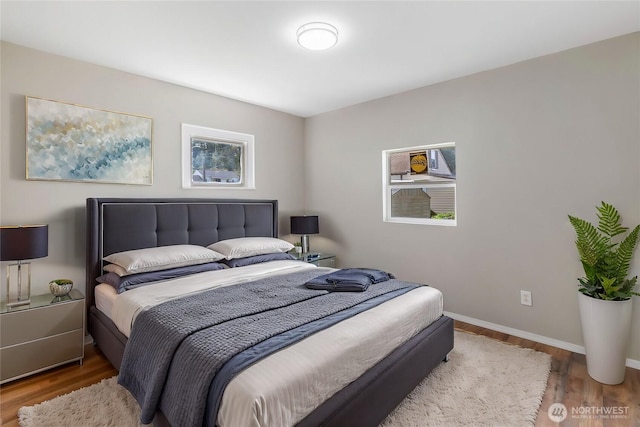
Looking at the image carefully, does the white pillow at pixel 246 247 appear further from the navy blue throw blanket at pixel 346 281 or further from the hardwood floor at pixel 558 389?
the hardwood floor at pixel 558 389

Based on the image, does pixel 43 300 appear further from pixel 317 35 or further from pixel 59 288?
pixel 317 35

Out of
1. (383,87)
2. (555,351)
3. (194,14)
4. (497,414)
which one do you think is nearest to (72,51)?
(194,14)

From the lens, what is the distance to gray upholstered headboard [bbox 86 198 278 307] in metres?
2.71

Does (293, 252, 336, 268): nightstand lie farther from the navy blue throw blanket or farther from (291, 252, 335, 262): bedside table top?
the navy blue throw blanket

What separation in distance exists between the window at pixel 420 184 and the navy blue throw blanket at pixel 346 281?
130 cm

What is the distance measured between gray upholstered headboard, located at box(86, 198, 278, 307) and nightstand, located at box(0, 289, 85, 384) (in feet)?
1.11

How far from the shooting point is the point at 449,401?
197cm

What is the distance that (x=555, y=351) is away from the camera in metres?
2.64

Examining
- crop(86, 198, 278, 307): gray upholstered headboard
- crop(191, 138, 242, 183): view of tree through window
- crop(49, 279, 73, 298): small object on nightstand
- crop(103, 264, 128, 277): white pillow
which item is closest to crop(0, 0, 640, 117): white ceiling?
crop(191, 138, 242, 183): view of tree through window

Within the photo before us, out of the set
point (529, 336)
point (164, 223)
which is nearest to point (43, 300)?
point (164, 223)

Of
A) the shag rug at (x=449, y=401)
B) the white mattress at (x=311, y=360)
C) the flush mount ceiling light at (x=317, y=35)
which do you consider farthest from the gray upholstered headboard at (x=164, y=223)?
the flush mount ceiling light at (x=317, y=35)

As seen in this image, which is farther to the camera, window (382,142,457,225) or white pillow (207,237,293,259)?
window (382,142,457,225)

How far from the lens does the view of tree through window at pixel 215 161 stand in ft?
11.9

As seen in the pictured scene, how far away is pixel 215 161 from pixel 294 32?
6.32ft
